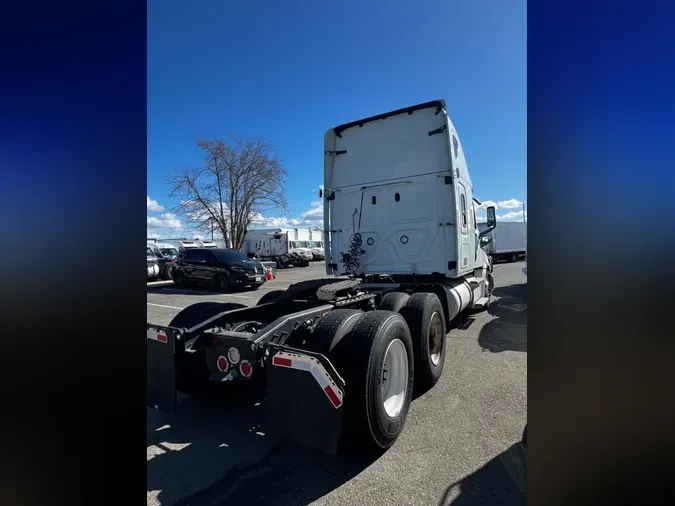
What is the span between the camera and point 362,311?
147 inches

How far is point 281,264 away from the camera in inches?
1216

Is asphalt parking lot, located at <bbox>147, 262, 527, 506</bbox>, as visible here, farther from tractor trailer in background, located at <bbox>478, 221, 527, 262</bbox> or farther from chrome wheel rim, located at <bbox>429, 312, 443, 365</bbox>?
tractor trailer in background, located at <bbox>478, 221, 527, 262</bbox>

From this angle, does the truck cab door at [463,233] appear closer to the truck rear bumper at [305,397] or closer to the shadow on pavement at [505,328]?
the shadow on pavement at [505,328]

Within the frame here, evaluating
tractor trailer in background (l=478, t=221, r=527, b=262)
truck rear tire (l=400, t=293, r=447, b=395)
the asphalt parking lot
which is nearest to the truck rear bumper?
the asphalt parking lot

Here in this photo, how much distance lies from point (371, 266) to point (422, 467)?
3.61 m

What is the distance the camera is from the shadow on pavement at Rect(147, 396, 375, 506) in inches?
95.7

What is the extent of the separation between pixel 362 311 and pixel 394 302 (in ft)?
2.50
